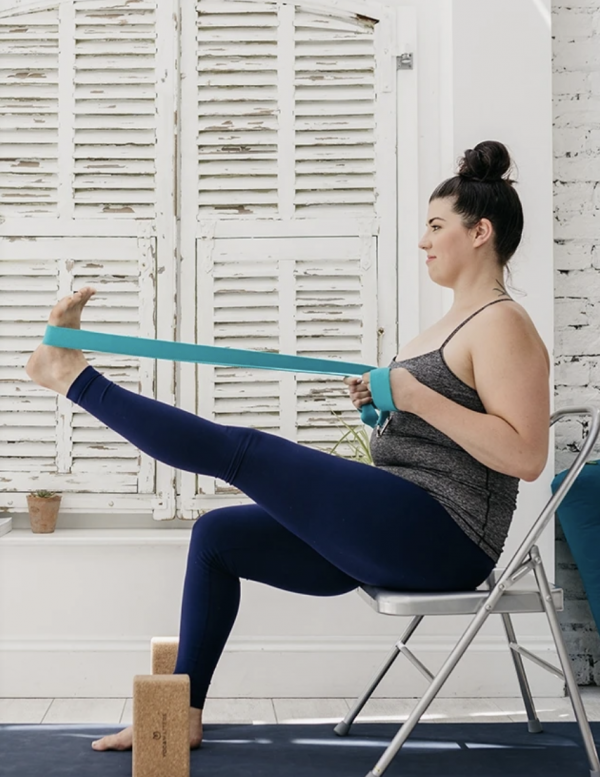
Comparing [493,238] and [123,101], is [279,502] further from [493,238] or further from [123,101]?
[123,101]

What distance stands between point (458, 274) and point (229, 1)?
153cm

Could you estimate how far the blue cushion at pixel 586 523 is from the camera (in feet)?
8.60

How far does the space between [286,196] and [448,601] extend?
1634 mm

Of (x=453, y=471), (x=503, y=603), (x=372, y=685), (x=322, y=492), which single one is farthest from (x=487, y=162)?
(x=372, y=685)

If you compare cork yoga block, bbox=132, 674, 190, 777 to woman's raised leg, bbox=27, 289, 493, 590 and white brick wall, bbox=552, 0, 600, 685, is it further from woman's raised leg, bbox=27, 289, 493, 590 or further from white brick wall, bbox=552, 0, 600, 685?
white brick wall, bbox=552, 0, 600, 685

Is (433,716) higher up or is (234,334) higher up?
(234,334)

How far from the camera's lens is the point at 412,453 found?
1916 mm

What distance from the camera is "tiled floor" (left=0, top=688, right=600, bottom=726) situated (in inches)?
99.5

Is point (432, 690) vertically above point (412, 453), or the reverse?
point (412, 453)

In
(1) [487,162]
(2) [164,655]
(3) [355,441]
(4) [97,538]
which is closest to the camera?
(1) [487,162]

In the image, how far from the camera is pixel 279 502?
69.8 inches

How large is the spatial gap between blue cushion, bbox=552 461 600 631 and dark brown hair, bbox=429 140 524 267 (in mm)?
890

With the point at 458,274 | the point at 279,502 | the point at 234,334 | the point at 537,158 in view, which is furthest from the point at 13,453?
the point at 537,158

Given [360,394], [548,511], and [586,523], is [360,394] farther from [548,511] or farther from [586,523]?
[586,523]
